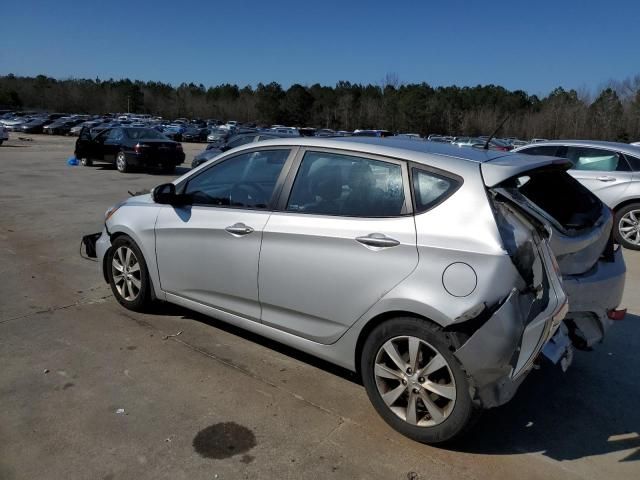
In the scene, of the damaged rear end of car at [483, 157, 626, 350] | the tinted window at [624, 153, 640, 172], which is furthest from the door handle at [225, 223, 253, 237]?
the tinted window at [624, 153, 640, 172]

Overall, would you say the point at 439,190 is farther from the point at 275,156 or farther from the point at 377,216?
the point at 275,156

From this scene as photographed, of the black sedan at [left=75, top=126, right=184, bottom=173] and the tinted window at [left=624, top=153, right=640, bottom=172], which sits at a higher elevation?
the tinted window at [left=624, top=153, right=640, bottom=172]

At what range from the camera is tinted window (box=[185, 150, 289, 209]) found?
3.76 meters

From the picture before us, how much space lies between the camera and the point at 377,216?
10.2 feet

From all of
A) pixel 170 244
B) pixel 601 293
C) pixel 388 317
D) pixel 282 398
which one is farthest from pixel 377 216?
pixel 170 244

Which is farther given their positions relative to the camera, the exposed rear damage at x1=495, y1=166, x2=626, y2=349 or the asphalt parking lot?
the exposed rear damage at x1=495, y1=166, x2=626, y2=349

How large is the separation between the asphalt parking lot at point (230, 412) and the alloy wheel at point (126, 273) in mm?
206

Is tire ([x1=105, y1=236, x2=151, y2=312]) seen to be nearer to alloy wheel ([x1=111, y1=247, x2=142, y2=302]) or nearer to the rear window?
alloy wheel ([x1=111, y1=247, x2=142, y2=302])

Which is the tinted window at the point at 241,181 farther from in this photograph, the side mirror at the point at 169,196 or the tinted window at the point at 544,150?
the tinted window at the point at 544,150

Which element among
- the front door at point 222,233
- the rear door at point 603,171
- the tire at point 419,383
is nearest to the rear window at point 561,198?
the tire at point 419,383

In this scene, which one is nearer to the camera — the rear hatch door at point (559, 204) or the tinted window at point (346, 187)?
the rear hatch door at point (559, 204)

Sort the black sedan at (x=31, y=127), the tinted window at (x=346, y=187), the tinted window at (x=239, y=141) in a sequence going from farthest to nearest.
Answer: the black sedan at (x=31, y=127) < the tinted window at (x=239, y=141) < the tinted window at (x=346, y=187)

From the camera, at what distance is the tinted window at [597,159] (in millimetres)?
8383

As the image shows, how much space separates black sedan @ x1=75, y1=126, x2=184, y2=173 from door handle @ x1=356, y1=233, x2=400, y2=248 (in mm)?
15611
